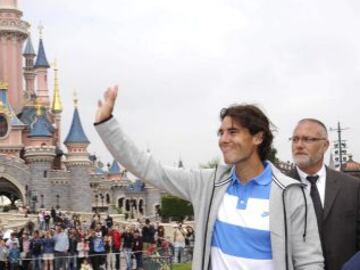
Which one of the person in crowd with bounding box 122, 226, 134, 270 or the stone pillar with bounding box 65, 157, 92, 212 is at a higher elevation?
the stone pillar with bounding box 65, 157, 92, 212

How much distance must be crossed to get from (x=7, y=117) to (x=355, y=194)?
164 ft

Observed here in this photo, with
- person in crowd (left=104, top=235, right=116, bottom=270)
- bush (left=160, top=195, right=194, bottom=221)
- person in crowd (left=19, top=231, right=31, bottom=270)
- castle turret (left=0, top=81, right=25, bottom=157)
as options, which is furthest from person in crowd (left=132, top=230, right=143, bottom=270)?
bush (left=160, top=195, right=194, bottom=221)

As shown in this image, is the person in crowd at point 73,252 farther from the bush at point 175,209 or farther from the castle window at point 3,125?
the bush at point 175,209

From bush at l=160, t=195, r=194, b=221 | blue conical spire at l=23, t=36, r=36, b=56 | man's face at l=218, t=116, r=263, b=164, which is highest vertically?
blue conical spire at l=23, t=36, r=36, b=56

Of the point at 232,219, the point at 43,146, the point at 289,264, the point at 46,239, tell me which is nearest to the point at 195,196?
the point at 232,219

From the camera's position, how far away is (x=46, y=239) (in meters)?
16.2

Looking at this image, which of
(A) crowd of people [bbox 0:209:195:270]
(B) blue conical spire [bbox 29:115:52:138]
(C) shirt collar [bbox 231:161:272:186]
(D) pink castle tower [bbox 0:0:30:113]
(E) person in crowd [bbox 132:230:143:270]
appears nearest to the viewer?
(C) shirt collar [bbox 231:161:272:186]

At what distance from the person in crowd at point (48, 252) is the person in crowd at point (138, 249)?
177 cm

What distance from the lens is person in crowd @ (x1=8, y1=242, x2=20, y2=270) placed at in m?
Result: 15.6

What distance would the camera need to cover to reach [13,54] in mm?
56781

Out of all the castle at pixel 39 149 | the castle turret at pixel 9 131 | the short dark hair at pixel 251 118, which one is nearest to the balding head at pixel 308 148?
the short dark hair at pixel 251 118

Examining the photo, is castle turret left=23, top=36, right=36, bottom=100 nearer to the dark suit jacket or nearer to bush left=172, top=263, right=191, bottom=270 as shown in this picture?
bush left=172, top=263, right=191, bottom=270

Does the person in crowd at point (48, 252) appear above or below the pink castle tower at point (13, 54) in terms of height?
below

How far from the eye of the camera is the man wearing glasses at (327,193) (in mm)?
3963
